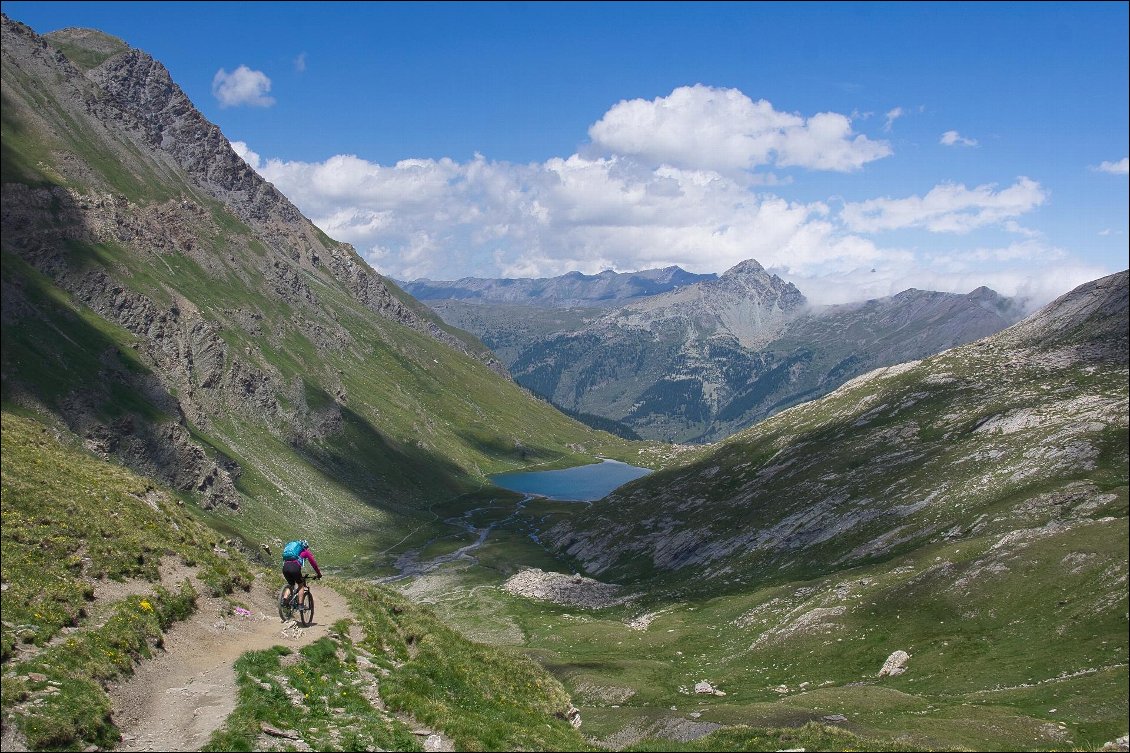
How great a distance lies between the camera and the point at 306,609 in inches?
1403

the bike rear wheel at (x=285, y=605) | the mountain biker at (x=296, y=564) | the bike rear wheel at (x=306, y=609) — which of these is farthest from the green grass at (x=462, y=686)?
the mountain biker at (x=296, y=564)

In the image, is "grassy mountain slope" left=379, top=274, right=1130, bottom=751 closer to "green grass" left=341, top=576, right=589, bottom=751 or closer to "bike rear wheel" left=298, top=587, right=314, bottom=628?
"green grass" left=341, top=576, right=589, bottom=751

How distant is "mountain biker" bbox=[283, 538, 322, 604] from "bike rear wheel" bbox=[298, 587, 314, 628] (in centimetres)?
21

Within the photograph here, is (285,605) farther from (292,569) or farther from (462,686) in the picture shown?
(462,686)

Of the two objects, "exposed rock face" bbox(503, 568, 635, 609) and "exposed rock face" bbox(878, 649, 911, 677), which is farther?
"exposed rock face" bbox(503, 568, 635, 609)

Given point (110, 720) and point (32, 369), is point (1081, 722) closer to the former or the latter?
point (110, 720)

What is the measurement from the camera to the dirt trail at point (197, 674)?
22.2 m

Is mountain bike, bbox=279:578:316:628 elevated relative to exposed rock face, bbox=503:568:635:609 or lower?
elevated

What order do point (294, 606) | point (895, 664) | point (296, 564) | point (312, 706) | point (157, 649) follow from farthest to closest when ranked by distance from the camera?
point (895, 664) → point (294, 606) → point (296, 564) → point (157, 649) → point (312, 706)

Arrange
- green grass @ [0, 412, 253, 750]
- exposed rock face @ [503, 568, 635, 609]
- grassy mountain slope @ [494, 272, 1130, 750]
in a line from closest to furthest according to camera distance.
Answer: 1. green grass @ [0, 412, 253, 750]
2. grassy mountain slope @ [494, 272, 1130, 750]
3. exposed rock face @ [503, 568, 635, 609]

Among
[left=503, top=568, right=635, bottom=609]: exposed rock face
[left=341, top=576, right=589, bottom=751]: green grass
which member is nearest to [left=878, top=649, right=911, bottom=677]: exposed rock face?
[left=341, top=576, right=589, bottom=751]: green grass

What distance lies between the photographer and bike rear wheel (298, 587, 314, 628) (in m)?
34.4

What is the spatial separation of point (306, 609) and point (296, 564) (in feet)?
11.9

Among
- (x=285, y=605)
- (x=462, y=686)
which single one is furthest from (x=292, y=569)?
(x=462, y=686)
